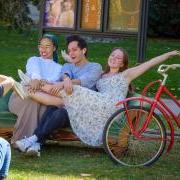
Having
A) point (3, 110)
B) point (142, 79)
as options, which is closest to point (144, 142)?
point (3, 110)

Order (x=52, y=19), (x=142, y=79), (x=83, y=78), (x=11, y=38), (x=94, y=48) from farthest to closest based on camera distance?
1. (x=11, y=38)
2. (x=94, y=48)
3. (x=142, y=79)
4. (x=52, y=19)
5. (x=83, y=78)

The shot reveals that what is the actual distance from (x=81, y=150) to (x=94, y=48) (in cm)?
1254

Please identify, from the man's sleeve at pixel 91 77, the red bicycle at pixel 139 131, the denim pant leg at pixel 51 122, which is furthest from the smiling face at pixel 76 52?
the red bicycle at pixel 139 131

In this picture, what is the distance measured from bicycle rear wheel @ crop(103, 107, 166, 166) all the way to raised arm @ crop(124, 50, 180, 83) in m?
0.48

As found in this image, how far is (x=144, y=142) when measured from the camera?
6496 millimetres

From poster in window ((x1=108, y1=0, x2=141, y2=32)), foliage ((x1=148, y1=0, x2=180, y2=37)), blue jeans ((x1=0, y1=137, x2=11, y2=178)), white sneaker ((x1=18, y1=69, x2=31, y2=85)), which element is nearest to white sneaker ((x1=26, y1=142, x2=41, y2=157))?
white sneaker ((x1=18, y1=69, x2=31, y2=85))

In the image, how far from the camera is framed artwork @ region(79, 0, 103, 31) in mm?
11242

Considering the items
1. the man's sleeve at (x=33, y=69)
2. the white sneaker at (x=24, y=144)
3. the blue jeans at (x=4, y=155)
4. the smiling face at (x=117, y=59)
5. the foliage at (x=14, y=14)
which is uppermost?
the foliage at (x=14, y=14)

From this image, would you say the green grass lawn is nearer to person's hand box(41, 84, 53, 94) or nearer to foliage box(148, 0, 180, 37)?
person's hand box(41, 84, 53, 94)

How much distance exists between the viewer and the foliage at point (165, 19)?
2723 cm

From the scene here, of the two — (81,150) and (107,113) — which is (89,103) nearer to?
(107,113)

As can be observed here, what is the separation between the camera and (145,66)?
6.70 m

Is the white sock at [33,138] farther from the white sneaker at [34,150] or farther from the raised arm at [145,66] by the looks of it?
the raised arm at [145,66]

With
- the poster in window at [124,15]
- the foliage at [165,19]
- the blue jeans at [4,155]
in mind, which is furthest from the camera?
the foliage at [165,19]
